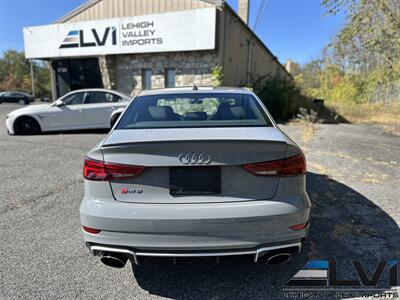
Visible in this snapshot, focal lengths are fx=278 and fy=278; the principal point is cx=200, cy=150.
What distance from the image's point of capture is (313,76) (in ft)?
124

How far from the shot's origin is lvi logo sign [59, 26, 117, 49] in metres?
13.4

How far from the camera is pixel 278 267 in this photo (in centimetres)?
261

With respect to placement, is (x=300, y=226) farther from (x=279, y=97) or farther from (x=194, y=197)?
(x=279, y=97)

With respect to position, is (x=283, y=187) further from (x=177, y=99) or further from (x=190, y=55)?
(x=190, y=55)

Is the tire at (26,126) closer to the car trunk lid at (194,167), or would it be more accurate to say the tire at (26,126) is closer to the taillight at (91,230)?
the taillight at (91,230)

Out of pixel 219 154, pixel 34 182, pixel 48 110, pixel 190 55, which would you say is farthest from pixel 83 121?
pixel 219 154

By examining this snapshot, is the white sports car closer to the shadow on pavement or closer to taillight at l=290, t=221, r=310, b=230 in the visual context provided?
the shadow on pavement

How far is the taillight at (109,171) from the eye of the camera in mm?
2010

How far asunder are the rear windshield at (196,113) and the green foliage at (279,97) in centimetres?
1125

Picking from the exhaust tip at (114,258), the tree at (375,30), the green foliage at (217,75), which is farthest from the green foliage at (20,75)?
the exhaust tip at (114,258)

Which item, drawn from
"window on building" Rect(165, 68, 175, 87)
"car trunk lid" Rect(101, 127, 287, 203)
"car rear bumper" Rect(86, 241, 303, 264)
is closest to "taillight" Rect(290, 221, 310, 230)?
"car rear bumper" Rect(86, 241, 303, 264)

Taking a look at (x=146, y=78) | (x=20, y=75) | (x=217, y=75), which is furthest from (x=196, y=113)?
(x=20, y=75)

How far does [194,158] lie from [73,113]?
8192 millimetres

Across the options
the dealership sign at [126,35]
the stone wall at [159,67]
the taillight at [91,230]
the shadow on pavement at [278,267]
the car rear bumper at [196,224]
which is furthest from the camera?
the stone wall at [159,67]
